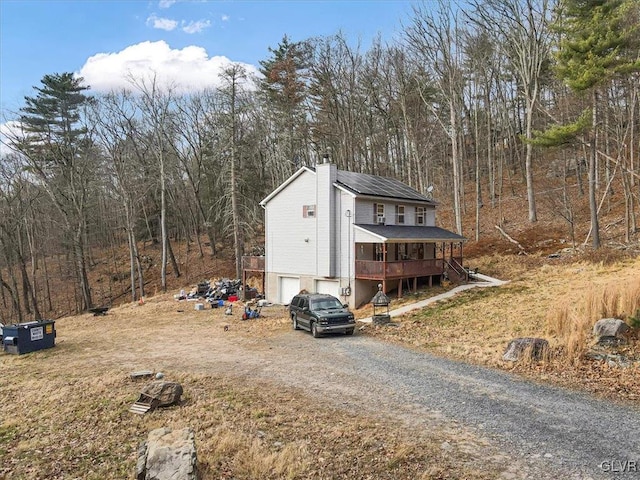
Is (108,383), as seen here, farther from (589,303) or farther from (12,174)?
(12,174)

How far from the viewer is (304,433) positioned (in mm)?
8109

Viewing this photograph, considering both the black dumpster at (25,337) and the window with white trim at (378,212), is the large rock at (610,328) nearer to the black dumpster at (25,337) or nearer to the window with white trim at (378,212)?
the window with white trim at (378,212)

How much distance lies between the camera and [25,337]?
17500 mm

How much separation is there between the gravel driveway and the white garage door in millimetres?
10206

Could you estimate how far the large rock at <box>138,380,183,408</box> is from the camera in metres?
9.98

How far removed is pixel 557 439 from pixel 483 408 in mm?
1700

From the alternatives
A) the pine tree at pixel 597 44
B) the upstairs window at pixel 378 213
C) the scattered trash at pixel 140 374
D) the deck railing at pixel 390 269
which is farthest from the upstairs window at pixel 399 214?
the scattered trash at pixel 140 374

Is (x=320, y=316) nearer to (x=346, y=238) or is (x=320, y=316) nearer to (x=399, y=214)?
(x=346, y=238)

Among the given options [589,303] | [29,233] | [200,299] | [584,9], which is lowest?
[200,299]

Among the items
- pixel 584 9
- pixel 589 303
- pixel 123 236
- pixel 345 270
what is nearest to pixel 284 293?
pixel 345 270

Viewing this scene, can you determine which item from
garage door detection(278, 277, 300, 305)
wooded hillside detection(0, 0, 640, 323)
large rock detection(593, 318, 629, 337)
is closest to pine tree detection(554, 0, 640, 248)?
wooded hillside detection(0, 0, 640, 323)

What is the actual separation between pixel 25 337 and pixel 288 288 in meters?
14.6

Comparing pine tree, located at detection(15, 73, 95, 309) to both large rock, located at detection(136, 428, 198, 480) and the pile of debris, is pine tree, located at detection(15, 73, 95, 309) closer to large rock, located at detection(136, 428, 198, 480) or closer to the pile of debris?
the pile of debris

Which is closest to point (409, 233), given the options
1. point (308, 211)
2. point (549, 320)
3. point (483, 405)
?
point (308, 211)
